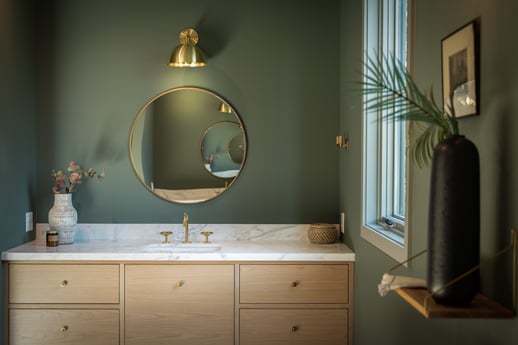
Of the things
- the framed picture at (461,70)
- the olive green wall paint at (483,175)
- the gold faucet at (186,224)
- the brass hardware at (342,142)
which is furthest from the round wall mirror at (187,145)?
the framed picture at (461,70)

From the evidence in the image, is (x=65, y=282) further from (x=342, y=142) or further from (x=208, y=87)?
(x=342, y=142)

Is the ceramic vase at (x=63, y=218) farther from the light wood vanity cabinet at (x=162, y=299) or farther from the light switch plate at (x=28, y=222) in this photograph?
the light wood vanity cabinet at (x=162, y=299)

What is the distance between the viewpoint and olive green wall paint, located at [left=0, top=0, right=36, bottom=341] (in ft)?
10.9

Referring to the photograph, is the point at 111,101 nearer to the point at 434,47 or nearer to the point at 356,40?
the point at 356,40

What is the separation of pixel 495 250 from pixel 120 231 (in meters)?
2.74

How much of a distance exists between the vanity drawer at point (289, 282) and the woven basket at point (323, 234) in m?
0.32

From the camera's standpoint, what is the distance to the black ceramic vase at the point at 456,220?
1.38 m

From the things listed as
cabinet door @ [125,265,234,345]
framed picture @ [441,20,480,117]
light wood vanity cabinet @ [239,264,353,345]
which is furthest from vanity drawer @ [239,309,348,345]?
framed picture @ [441,20,480,117]

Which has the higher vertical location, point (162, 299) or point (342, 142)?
point (342, 142)

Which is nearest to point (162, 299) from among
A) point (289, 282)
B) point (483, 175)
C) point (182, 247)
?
point (182, 247)

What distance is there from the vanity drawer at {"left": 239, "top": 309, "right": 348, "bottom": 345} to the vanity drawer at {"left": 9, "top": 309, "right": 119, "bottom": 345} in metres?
0.71

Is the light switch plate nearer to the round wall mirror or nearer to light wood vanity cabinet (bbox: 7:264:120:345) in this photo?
light wood vanity cabinet (bbox: 7:264:120:345)

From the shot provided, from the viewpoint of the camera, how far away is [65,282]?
3307 millimetres

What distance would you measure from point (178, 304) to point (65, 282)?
61 cm
